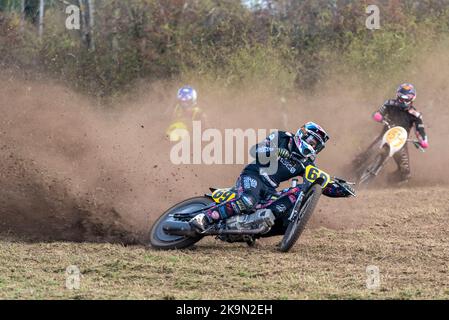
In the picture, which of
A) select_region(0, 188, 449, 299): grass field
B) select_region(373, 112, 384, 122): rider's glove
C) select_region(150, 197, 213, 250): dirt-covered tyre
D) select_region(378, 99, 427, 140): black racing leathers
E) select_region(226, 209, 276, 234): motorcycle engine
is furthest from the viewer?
select_region(378, 99, 427, 140): black racing leathers

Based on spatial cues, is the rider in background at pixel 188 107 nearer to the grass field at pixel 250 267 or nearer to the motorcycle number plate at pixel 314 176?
the grass field at pixel 250 267

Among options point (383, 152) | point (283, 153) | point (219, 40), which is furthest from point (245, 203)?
point (219, 40)

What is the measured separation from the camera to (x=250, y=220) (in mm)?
11438

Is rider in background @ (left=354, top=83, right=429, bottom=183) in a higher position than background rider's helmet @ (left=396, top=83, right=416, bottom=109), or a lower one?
lower

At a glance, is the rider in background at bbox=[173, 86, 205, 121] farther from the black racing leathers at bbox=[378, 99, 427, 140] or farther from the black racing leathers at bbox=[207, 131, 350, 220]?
the black racing leathers at bbox=[207, 131, 350, 220]

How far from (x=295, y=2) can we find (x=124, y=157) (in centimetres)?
1925

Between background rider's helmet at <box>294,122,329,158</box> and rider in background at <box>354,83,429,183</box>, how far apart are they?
25.9 feet

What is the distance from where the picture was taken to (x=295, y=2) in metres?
33.7

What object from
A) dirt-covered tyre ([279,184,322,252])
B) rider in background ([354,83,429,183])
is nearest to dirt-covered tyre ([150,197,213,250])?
dirt-covered tyre ([279,184,322,252])

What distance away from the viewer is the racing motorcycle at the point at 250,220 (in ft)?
36.8

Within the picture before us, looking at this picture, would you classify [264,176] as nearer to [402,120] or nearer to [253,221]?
[253,221]

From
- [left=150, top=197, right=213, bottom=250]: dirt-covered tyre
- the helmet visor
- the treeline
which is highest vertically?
the treeline

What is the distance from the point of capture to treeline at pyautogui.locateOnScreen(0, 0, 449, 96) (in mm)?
29266

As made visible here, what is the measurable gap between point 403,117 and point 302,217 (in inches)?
382
